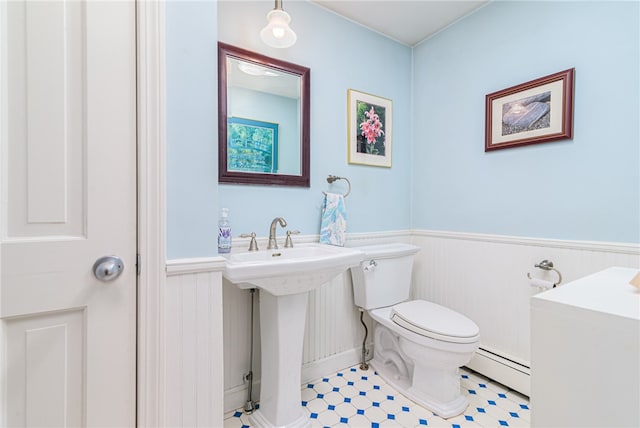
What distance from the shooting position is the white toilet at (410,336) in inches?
55.8

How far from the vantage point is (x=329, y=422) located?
1.40 meters

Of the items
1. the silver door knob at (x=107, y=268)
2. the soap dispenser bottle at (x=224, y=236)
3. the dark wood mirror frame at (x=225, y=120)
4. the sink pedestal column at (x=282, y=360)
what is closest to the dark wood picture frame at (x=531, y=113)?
the dark wood mirror frame at (x=225, y=120)

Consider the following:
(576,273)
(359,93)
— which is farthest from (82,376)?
(576,273)

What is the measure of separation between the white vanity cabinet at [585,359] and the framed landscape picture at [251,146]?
132 centimetres

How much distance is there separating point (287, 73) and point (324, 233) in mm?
952

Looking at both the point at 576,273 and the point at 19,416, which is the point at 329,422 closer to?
the point at 19,416

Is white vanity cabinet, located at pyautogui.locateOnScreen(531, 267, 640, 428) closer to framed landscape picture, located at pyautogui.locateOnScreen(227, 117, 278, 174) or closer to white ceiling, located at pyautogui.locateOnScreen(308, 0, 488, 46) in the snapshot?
framed landscape picture, located at pyautogui.locateOnScreen(227, 117, 278, 174)

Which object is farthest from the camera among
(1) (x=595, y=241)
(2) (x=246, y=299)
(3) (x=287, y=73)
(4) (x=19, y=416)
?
(3) (x=287, y=73)

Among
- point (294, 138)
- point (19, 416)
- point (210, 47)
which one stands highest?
point (210, 47)

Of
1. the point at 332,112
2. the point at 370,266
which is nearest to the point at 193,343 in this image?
the point at 370,266

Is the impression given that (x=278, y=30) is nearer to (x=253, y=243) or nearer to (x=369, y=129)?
(x=369, y=129)

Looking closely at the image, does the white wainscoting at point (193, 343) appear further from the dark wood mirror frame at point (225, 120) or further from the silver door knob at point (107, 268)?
the dark wood mirror frame at point (225, 120)

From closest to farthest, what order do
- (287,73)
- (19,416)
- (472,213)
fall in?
(19,416)
(287,73)
(472,213)

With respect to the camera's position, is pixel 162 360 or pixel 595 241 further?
pixel 595 241
